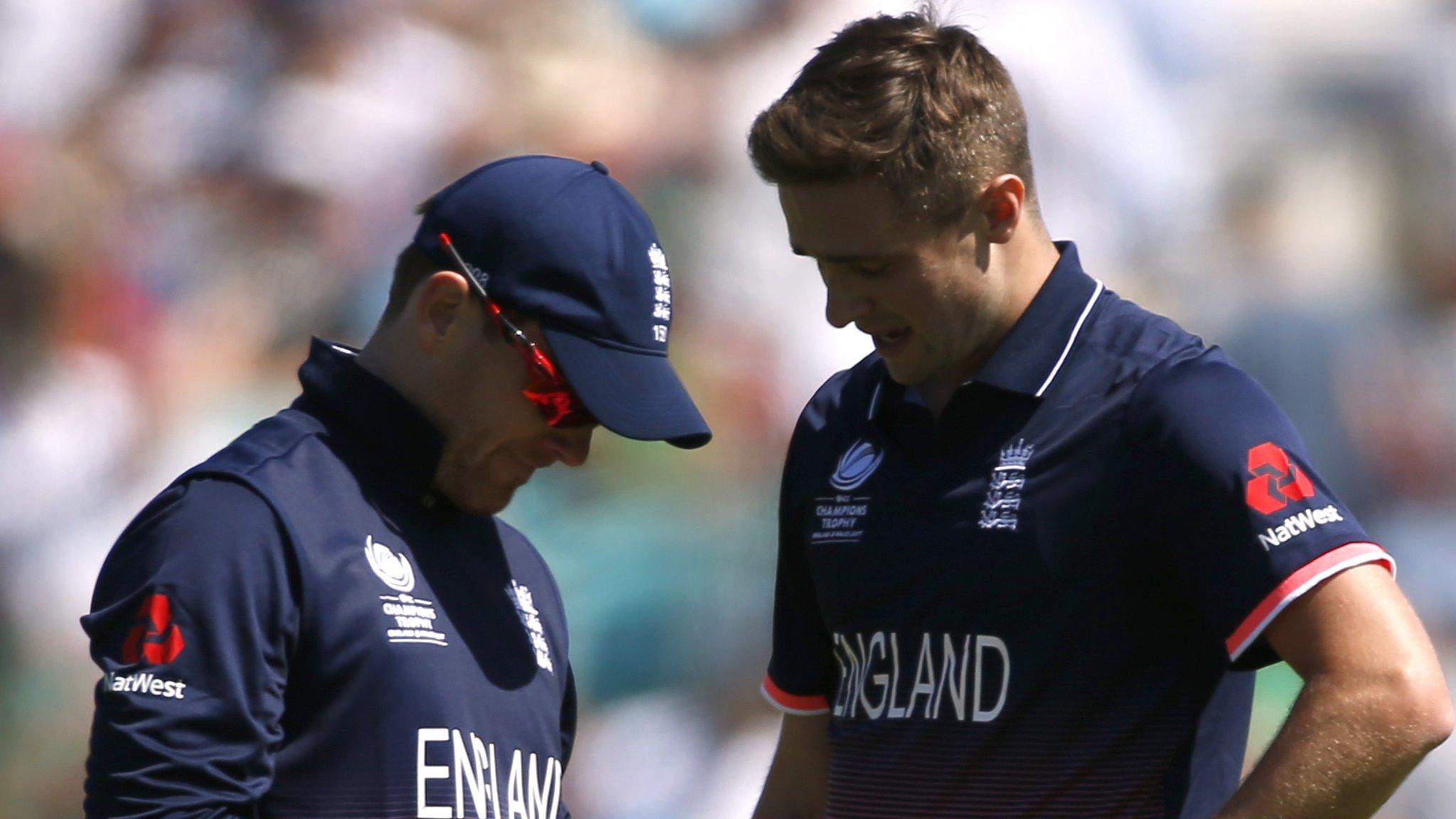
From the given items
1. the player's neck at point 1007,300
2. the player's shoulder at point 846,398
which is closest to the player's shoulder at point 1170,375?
the player's neck at point 1007,300

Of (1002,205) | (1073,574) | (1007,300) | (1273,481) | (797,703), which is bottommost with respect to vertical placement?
(797,703)

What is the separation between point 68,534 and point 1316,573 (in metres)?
3.17

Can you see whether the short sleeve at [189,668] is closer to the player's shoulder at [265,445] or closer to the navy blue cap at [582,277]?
the player's shoulder at [265,445]

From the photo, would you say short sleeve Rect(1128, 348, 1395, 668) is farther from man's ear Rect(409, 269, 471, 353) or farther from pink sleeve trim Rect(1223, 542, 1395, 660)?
man's ear Rect(409, 269, 471, 353)

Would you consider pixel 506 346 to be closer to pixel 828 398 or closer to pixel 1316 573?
pixel 828 398

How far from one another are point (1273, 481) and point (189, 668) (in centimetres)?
115

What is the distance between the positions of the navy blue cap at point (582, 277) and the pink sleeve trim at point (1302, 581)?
639 millimetres

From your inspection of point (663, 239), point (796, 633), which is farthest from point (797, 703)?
point (663, 239)

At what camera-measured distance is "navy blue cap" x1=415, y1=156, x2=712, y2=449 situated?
1.83 m

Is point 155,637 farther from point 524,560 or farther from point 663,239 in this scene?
point 663,239

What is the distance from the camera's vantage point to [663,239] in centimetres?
396

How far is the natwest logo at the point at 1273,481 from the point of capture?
1773mm

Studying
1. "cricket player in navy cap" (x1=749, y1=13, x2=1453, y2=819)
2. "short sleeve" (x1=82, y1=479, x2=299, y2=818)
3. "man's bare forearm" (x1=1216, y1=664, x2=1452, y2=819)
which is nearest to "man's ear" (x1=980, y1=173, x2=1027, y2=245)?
"cricket player in navy cap" (x1=749, y1=13, x2=1453, y2=819)

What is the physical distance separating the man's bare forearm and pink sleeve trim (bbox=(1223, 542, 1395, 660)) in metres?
0.08
